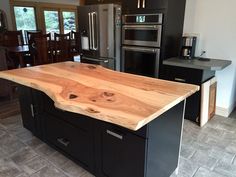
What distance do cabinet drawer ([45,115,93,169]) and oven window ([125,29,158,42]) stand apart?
1879mm

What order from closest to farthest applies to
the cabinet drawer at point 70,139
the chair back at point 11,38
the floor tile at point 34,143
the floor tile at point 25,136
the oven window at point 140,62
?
the cabinet drawer at point 70,139
the floor tile at point 34,143
the floor tile at point 25,136
the oven window at point 140,62
the chair back at point 11,38

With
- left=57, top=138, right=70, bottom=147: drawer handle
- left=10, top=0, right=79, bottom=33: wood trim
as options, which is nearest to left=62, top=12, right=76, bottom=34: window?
left=10, top=0, right=79, bottom=33: wood trim

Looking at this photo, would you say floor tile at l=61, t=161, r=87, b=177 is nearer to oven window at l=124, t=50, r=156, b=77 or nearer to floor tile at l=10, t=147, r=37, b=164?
floor tile at l=10, t=147, r=37, b=164

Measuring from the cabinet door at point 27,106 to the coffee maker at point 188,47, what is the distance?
2182mm

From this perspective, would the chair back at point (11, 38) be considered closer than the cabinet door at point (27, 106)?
No

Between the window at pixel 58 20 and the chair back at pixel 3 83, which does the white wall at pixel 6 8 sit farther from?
the chair back at pixel 3 83

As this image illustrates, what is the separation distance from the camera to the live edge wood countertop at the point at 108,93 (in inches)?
43.3

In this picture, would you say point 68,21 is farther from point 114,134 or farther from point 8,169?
point 114,134

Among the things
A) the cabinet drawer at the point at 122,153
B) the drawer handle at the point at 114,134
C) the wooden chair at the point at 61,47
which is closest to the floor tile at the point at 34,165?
the cabinet drawer at the point at 122,153

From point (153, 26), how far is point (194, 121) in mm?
1486

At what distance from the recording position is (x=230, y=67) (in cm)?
280

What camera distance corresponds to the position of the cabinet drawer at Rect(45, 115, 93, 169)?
5.28 feet

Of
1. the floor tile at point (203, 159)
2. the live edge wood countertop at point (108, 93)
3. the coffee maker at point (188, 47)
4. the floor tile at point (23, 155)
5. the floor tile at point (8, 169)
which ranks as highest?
the coffee maker at point (188, 47)

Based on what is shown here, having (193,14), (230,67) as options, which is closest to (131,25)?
(193,14)
